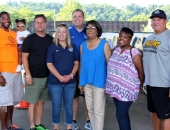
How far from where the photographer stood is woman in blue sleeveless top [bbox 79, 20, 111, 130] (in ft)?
14.1

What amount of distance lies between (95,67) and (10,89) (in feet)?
4.80

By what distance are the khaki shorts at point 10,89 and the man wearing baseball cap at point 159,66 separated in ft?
6.99

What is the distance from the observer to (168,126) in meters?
4.10

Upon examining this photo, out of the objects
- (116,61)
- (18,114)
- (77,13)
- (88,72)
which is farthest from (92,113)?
(18,114)

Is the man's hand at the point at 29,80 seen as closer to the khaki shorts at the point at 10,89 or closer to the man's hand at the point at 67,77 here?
the khaki shorts at the point at 10,89

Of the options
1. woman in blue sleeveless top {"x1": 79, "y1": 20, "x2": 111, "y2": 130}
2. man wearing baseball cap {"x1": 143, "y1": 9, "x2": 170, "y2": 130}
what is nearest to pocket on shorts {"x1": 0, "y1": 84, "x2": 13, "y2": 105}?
woman in blue sleeveless top {"x1": 79, "y1": 20, "x2": 111, "y2": 130}

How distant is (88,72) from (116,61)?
20.7 inches

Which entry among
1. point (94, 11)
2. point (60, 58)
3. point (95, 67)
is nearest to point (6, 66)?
point (60, 58)

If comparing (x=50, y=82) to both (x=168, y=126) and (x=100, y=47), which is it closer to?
(x=100, y=47)

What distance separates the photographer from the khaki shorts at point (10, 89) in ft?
15.1

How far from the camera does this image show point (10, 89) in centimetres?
470

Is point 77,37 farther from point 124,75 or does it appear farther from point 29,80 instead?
point 124,75

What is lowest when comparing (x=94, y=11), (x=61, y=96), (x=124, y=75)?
(x=61, y=96)

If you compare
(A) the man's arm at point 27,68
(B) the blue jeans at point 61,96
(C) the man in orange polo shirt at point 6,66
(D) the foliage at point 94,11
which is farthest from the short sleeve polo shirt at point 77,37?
(D) the foliage at point 94,11
